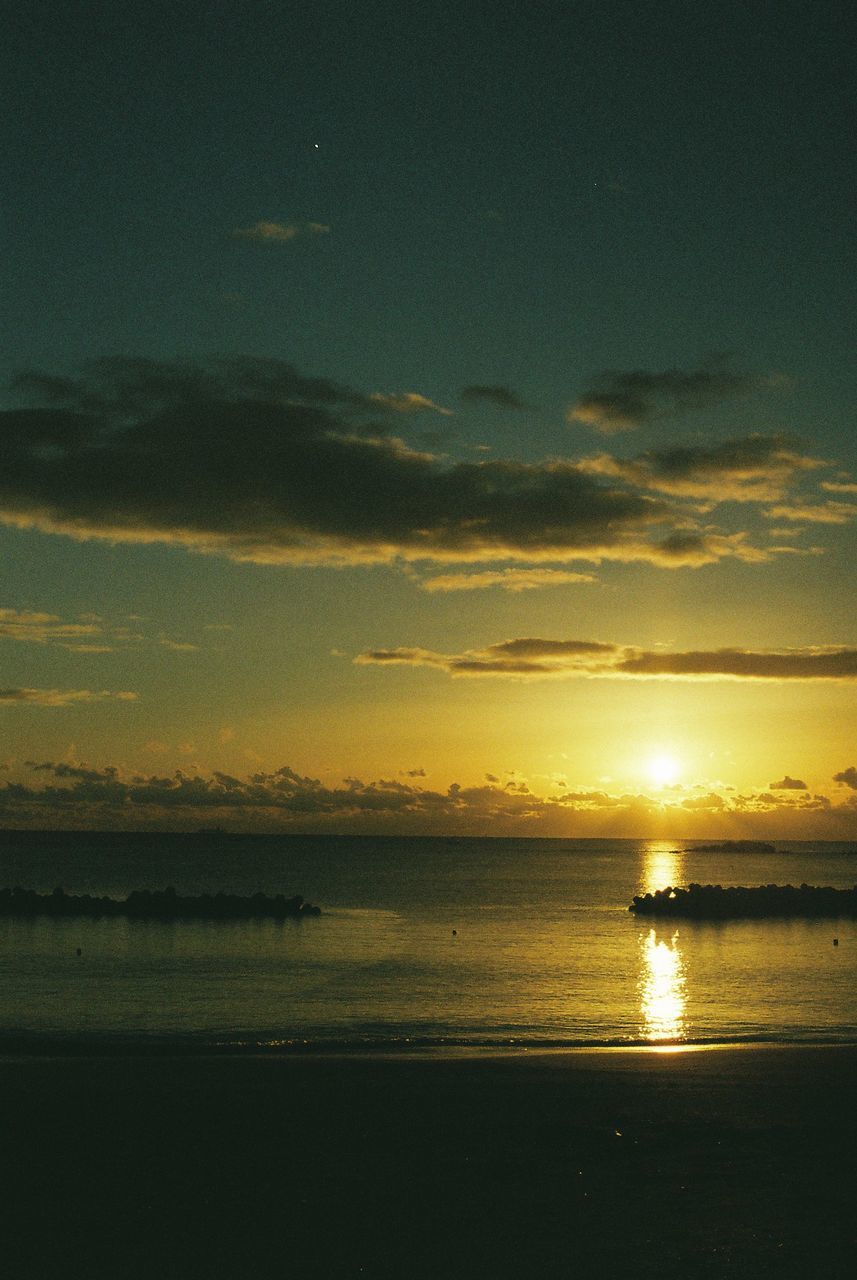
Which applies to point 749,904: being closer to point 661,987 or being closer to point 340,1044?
point 661,987

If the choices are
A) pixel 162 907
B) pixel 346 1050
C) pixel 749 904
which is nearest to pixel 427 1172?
pixel 346 1050

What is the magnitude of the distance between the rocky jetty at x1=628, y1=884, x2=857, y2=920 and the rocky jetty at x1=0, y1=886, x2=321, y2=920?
28289mm

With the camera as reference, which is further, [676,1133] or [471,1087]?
[471,1087]

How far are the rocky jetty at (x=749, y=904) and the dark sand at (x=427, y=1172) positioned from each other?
212 ft

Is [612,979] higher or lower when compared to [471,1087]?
lower

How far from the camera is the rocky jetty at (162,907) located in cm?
7244

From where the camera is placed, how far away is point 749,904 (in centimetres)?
8444

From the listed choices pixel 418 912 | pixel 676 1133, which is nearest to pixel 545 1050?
pixel 676 1133

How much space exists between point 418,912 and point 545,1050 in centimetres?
5557

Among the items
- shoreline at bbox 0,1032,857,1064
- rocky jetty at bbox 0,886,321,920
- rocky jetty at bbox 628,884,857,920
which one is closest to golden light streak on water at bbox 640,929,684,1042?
shoreline at bbox 0,1032,857,1064

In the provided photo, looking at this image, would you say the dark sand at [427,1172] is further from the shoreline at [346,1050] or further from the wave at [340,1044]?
the wave at [340,1044]

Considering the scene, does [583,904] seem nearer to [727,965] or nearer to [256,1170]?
[727,965]

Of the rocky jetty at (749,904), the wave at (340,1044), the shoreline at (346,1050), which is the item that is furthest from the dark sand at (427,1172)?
the rocky jetty at (749,904)

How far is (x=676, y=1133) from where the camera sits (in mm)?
15914
